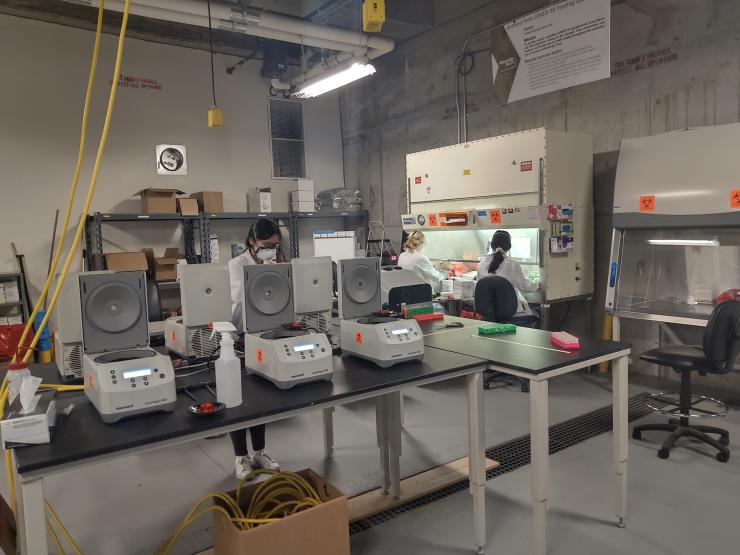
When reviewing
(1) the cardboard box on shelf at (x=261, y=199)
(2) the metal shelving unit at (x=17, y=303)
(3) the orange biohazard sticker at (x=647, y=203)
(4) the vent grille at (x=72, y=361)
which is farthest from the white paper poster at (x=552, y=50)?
(2) the metal shelving unit at (x=17, y=303)

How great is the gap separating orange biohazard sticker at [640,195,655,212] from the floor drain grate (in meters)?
1.29

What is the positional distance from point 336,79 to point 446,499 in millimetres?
3936

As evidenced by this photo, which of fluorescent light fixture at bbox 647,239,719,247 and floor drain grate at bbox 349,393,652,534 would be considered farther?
fluorescent light fixture at bbox 647,239,719,247

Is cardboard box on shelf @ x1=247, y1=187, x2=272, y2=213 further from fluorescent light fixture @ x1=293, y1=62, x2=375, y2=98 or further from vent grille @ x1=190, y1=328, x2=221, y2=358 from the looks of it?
vent grille @ x1=190, y1=328, x2=221, y2=358

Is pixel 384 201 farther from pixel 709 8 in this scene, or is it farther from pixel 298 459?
pixel 298 459

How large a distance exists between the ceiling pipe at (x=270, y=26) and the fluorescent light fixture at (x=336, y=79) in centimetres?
11

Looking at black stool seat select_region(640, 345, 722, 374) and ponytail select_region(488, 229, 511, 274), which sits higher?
ponytail select_region(488, 229, 511, 274)

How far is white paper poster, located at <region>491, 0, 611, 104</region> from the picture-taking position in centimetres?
414

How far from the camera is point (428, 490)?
253 centimetres

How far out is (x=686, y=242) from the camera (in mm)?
3730

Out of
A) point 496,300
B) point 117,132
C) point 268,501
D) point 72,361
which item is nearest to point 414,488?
point 268,501

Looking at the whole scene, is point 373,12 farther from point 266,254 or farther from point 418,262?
point 418,262

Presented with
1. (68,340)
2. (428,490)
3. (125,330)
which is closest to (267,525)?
(125,330)

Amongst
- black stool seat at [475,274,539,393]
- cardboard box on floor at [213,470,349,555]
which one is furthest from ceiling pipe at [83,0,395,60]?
cardboard box on floor at [213,470,349,555]
